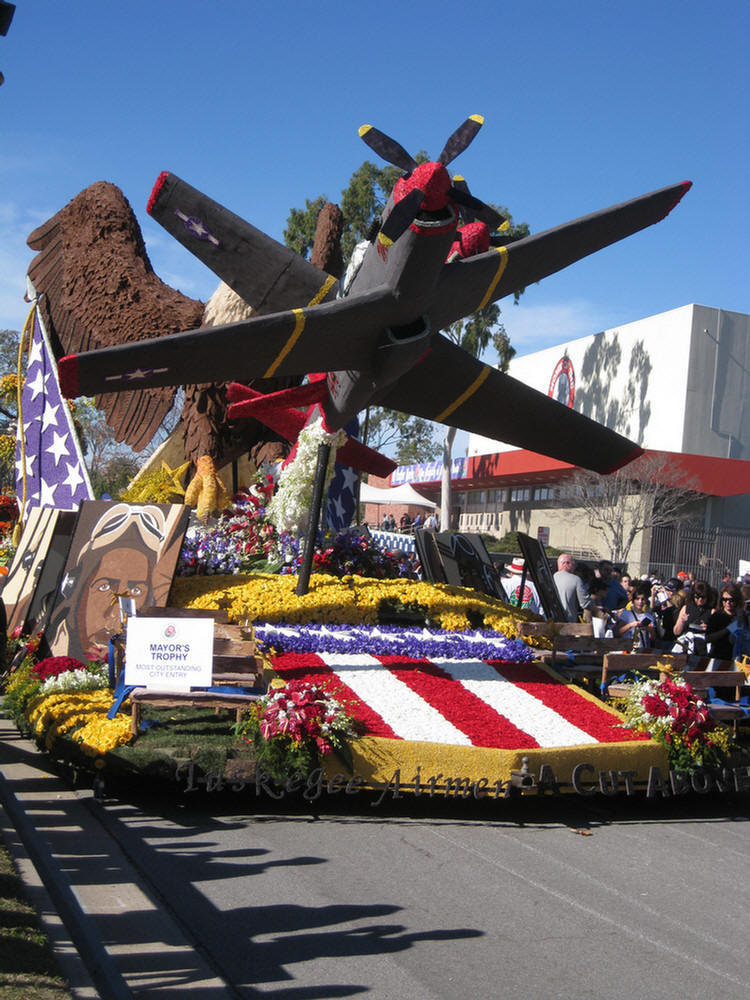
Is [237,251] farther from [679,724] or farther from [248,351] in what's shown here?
[679,724]

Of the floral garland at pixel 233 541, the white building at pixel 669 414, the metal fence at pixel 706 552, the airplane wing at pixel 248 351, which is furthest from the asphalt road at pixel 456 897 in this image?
the white building at pixel 669 414

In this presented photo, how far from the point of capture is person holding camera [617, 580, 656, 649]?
12156 mm

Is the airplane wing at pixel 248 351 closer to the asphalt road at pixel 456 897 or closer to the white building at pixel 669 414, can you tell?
the asphalt road at pixel 456 897

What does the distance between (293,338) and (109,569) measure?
12.4 feet

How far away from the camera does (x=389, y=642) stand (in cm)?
1005

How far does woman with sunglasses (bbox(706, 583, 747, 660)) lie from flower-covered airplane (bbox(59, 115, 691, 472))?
92.3 inches

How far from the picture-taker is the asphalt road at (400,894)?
446 cm

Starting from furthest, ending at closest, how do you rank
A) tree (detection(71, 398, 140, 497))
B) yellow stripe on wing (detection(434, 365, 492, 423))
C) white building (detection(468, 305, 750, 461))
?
1. tree (detection(71, 398, 140, 497))
2. white building (detection(468, 305, 750, 461))
3. yellow stripe on wing (detection(434, 365, 492, 423))

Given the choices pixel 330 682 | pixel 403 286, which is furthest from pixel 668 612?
pixel 403 286

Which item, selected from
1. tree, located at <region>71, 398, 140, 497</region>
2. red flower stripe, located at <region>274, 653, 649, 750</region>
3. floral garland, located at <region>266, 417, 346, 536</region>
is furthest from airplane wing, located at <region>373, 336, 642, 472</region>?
tree, located at <region>71, 398, 140, 497</region>

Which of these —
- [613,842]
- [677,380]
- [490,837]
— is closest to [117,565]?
[490,837]

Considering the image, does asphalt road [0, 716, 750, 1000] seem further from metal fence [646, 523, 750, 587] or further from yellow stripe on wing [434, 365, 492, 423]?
metal fence [646, 523, 750, 587]

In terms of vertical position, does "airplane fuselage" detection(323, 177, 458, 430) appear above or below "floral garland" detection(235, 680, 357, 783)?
above

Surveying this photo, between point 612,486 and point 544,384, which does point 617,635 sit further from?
point 544,384
